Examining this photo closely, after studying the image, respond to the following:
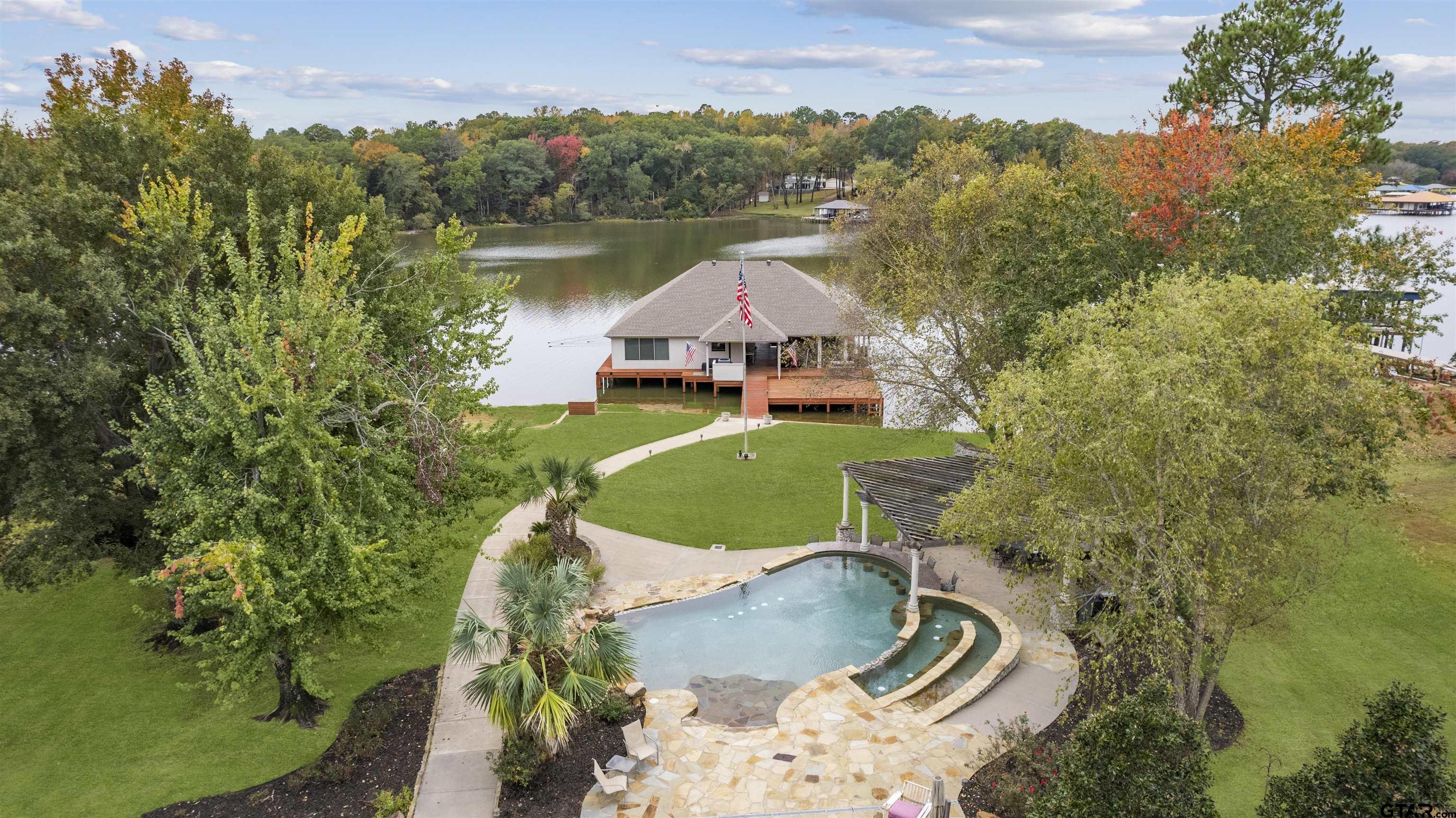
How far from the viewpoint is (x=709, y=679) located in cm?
1680

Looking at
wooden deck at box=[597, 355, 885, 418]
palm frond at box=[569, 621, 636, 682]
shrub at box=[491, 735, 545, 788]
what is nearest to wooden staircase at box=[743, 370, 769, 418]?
wooden deck at box=[597, 355, 885, 418]

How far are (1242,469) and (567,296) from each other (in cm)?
5495

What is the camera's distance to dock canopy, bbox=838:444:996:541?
18.3 meters

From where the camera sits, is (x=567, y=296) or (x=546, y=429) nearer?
(x=546, y=429)

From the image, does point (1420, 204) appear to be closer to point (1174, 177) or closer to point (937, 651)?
point (1174, 177)

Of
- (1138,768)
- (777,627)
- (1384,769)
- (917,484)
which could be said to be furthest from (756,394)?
(1384,769)

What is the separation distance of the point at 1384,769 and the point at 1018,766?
5112mm

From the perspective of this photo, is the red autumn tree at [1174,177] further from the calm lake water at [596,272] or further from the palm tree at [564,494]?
the palm tree at [564,494]

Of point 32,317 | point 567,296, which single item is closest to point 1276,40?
point 32,317

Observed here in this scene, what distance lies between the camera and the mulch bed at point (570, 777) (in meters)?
13.1

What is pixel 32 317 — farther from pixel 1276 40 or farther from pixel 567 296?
pixel 567 296

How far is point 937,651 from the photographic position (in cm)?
1759

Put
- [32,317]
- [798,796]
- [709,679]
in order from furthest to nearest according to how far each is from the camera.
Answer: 1. [709,679]
2. [32,317]
3. [798,796]

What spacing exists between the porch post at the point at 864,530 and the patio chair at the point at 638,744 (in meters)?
8.47
